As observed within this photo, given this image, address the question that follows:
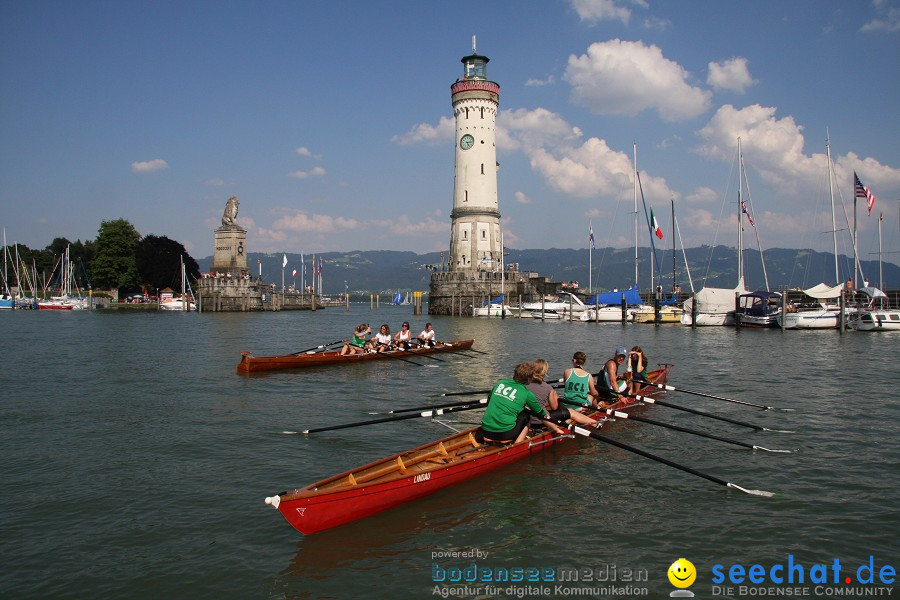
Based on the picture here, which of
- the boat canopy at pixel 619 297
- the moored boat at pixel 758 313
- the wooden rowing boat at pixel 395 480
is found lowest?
the wooden rowing boat at pixel 395 480

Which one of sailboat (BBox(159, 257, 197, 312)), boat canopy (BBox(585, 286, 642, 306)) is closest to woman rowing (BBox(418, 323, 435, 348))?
boat canopy (BBox(585, 286, 642, 306))

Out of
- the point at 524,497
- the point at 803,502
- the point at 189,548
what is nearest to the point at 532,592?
the point at 524,497

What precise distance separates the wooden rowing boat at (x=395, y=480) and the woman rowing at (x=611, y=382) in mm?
3450

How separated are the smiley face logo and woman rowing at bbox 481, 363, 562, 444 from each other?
3.64 meters

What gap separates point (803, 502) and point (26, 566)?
11748 millimetres

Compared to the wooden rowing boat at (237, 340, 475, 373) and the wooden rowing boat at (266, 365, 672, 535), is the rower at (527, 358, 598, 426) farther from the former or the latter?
the wooden rowing boat at (237, 340, 475, 373)

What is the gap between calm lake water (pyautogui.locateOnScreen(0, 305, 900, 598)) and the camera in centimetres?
785

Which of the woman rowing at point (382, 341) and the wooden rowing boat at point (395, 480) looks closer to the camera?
the wooden rowing boat at point (395, 480)

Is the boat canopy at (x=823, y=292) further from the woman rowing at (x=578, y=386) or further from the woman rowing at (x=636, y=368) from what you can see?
the woman rowing at (x=578, y=386)

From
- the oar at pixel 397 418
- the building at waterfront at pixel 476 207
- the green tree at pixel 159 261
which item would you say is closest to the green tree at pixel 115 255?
the green tree at pixel 159 261

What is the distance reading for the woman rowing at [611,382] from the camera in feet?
49.8

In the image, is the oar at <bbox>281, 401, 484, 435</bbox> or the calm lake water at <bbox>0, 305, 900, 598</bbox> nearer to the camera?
the calm lake water at <bbox>0, 305, 900, 598</bbox>

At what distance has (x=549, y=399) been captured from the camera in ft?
39.2

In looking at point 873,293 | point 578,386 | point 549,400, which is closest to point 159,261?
point 873,293
